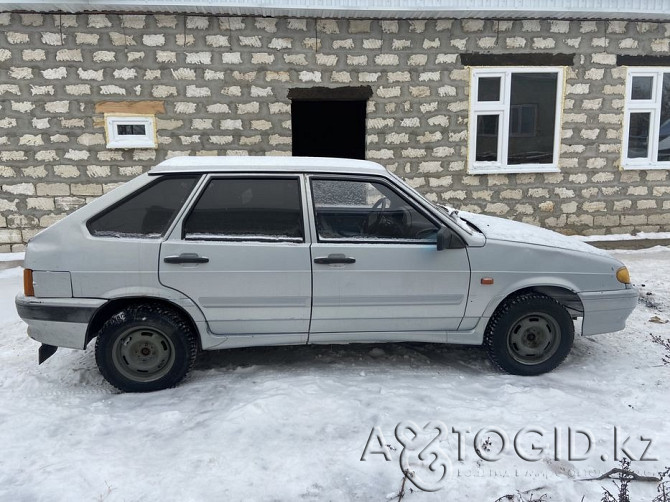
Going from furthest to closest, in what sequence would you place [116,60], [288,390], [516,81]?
→ 1. [516,81]
2. [116,60]
3. [288,390]

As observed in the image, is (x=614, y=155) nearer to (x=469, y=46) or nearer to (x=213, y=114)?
(x=469, y=46)

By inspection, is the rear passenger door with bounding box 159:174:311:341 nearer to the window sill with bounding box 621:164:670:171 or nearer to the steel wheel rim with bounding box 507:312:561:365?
the steel wheel rim with bounding box 507:312:561:365

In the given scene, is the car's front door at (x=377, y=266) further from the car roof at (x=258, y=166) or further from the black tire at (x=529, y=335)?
the black tire at (x=529, y=335)

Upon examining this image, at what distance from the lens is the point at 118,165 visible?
7.61 m

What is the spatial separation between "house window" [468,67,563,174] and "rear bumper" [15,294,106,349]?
6076 millimetres

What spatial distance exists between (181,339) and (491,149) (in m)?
6.06

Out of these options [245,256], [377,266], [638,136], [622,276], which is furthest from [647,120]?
[245,256]

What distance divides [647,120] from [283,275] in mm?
7383

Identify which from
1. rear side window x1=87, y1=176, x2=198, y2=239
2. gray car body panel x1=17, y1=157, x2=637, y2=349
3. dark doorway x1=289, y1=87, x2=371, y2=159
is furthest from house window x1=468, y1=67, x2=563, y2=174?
rear side window x1=87, y1=176, x2=198, y2=239

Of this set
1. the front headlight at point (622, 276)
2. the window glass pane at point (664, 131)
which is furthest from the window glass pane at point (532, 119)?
the front headlight at point (622, 276)

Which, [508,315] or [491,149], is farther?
[491,149]

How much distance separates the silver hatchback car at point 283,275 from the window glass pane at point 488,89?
4.65 m

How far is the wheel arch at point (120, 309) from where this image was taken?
3637 mm

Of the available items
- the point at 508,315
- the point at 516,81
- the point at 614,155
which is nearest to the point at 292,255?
the point at 508,315
